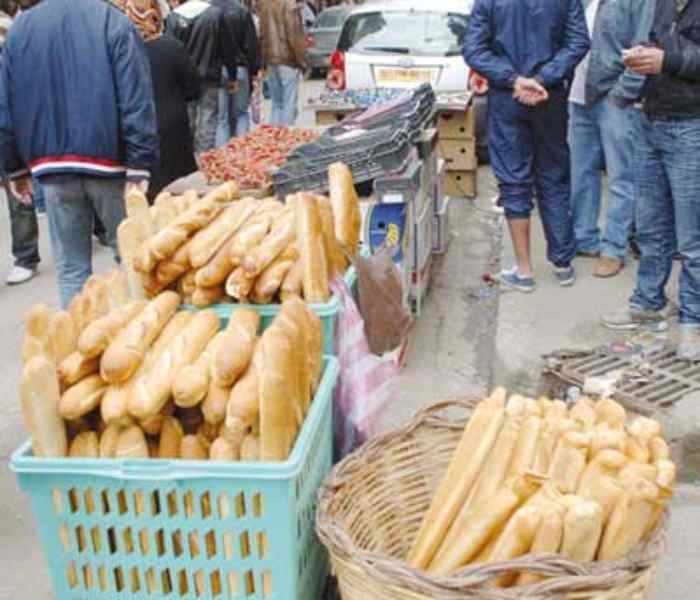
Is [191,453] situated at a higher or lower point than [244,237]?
lower

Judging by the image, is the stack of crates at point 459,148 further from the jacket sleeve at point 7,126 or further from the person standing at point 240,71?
the jacket sleeve at point 7,126

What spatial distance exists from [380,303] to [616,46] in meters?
3.28

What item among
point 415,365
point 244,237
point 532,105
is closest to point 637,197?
point 532,105

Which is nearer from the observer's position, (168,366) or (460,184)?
(168,366)

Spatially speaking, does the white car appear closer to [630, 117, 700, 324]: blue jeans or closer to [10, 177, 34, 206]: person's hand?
[630, 117, 700, 324]: blue jeans

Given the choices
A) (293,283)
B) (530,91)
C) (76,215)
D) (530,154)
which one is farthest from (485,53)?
(293,283)

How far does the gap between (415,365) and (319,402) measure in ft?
10.0

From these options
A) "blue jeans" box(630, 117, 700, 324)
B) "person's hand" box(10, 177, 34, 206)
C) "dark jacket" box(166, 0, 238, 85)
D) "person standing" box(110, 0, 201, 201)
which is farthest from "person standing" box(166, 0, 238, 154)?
"blue jeans" box(630, 117, 700, 324)

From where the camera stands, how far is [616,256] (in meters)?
5.71

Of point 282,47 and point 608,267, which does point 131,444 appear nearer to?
point 608,267

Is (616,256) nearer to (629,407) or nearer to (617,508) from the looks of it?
(629,407)

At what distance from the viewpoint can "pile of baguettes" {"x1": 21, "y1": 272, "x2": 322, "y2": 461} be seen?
1935 mm

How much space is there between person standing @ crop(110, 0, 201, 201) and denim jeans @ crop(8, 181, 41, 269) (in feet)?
4.46

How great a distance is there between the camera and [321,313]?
2379 mm
